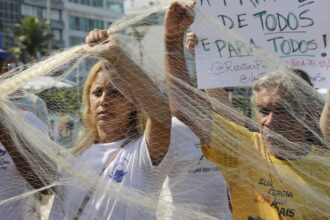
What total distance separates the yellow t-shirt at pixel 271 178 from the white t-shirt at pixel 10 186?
2.69 ft

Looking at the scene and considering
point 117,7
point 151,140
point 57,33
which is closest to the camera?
point 151,140

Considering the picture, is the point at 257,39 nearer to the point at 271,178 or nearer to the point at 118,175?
the point at 271,178

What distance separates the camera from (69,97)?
2611mm

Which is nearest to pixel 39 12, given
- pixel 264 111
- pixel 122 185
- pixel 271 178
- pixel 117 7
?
pixel 117 7

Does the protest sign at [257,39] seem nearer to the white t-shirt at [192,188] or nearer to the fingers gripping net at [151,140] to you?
the fingers gripping net at [151,140]

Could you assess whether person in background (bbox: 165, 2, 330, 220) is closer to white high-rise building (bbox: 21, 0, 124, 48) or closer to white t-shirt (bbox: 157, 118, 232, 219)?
white t-shirt (bbox: 157, 118, 232, 219)

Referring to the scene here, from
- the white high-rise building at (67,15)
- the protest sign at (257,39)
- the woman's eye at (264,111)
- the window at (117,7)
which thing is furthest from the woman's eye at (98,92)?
the white high-rise building at (67,15)

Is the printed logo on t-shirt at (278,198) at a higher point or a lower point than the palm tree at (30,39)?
lower

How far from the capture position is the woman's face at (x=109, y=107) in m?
2.38

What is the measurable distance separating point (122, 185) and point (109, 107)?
354mm

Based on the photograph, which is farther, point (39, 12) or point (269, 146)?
point (39, 12)

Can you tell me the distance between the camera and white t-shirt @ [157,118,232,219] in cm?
232

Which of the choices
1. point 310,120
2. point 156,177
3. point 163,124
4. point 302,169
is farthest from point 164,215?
point 310,120

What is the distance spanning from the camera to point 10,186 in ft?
8.47
